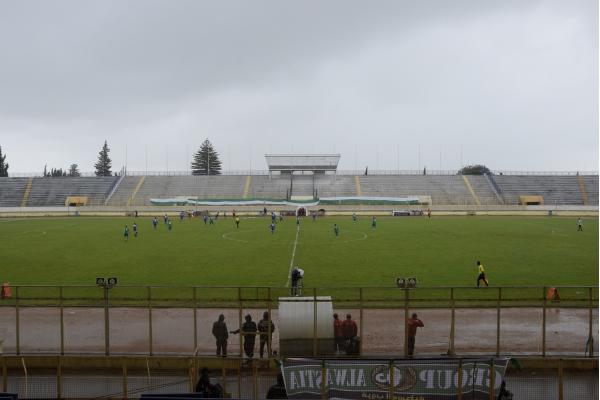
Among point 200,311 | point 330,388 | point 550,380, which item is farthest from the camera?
point 200,311

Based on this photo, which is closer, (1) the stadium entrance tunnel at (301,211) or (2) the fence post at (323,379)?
(2) the fence post at (323,379)

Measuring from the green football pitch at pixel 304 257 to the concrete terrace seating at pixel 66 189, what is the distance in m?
44.5

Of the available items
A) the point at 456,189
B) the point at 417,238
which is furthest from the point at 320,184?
the point at 417,238

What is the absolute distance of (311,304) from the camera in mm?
11117

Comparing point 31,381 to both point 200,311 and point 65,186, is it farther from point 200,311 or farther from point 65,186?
point 65,186

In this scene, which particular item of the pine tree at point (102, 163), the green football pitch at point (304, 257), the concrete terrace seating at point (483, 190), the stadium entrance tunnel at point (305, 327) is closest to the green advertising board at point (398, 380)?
the stadium entrance tunnel at point (305, 327)

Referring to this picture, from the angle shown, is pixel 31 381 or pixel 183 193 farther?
pixel 183 193

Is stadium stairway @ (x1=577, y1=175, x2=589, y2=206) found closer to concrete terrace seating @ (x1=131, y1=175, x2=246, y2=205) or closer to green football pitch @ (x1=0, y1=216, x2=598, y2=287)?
green football pitch @ (x1=0, y1=216, x2=598, y2=287)

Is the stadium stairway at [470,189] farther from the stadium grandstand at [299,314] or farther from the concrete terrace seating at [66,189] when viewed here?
the concrete terrace seating at [66,189]

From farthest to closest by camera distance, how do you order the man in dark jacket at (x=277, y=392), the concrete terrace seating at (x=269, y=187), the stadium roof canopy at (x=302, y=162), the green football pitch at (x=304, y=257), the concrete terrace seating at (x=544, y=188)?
the stadium roof canopy at (x=302, y=162) → the concrete terrace seating at (x=269, y=187) → the concrete terrace seating at (x=544, y=188) → the green football pitch at (x=304, y=257) → the man in dark jacket at (x=277, y=392)

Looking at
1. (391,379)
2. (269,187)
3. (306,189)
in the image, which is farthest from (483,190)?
(391,379)

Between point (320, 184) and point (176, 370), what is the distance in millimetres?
83122

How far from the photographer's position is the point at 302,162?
94.5m

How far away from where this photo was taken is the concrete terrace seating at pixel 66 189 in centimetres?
8444
